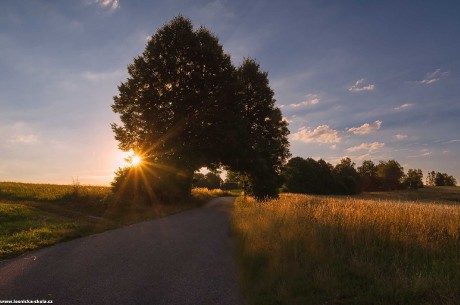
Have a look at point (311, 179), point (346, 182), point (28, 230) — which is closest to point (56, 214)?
point (28, 230)

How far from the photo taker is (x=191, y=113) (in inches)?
1177

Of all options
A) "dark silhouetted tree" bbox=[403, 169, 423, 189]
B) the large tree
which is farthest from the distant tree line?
the large tree

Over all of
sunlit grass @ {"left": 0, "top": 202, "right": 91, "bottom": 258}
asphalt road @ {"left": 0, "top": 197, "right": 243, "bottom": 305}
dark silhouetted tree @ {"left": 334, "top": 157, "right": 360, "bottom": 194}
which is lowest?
asphalt road @ {"left": 0, "top": 197, "right": 243, "bottom": 305}

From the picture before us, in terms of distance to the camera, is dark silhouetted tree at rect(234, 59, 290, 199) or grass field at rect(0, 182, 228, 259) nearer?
grass field at rect(0, 182, 228, 259)

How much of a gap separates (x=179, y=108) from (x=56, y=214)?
13.4 meters

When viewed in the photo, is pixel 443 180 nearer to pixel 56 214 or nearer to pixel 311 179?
pixel 311 179

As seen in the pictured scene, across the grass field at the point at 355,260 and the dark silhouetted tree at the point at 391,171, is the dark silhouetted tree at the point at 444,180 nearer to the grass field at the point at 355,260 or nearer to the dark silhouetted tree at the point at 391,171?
the dark silhouetted tree at the point at 391,171

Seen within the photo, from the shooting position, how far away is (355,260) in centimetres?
743

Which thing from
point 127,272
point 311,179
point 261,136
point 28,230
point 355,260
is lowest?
point 127,272

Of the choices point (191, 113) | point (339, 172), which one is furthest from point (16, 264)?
point (339, 172)

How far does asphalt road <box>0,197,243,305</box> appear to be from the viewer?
23.3 feet

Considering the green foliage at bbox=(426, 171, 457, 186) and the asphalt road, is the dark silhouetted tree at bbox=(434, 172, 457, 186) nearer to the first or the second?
the green foliage at bbox=(426, 171, 457, 186)

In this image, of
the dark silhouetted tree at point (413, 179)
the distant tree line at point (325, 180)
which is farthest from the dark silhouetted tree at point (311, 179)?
the dark silhouetted tree at point (413, 179)

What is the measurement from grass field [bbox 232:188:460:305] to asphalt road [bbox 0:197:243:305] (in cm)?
93
